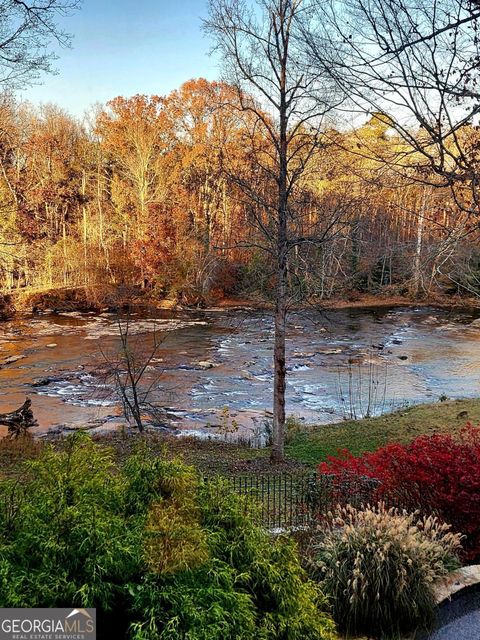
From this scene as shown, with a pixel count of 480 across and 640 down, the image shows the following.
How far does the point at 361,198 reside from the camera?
814 centimetres

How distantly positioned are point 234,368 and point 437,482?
43.0ft

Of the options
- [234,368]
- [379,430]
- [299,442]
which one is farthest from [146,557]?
[234,368]

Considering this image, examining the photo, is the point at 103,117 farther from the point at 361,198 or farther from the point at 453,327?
the point at 361,198

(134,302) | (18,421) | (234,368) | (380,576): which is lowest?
(234,368)

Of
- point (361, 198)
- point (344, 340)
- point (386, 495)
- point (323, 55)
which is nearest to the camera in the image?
point (323, 55)

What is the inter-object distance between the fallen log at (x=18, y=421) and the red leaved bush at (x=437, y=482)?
8505 millimetres

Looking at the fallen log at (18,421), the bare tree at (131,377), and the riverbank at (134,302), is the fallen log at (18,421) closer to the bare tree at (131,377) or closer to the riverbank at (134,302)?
the bare tree at (131,377)

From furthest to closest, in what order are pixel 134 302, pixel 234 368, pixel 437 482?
pixel 134 302, pixel 234 368, pixel 437 482

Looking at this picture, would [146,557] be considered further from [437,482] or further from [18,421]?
[18,421]

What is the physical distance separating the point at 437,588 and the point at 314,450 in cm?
623

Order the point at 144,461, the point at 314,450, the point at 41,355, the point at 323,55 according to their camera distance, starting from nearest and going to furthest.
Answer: the point at 144,461
the point at 323,55
the point at 314,450
the point at 41,355

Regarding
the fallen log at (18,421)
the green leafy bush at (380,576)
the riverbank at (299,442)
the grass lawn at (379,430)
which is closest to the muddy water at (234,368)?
the fallen log at (18,421)

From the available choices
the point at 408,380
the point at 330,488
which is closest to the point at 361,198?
the point at 330,488

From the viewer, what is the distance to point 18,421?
12.5m
